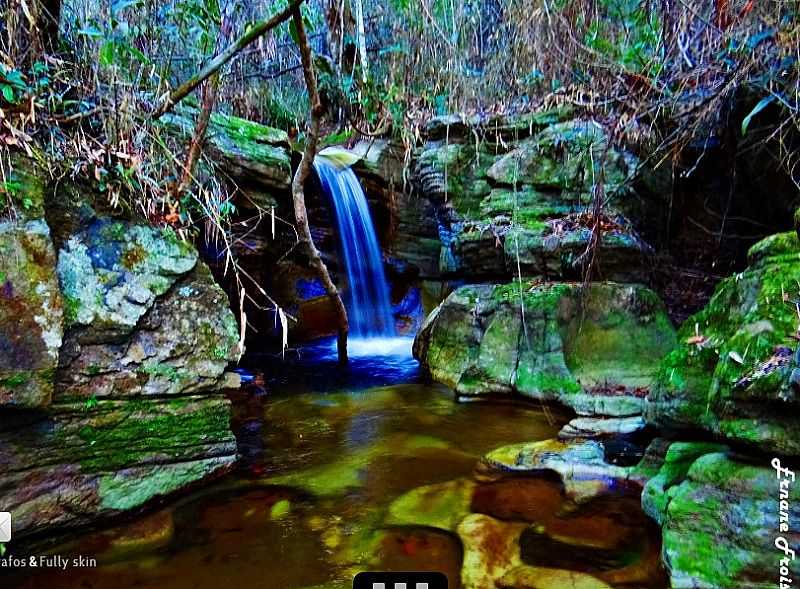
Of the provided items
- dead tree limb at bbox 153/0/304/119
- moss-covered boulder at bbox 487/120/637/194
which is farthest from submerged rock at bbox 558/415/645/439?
dead tree limb at bbox 153/0/304/119

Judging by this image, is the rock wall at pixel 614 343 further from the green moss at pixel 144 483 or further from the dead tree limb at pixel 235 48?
the dead tree limb at pixel 235 48

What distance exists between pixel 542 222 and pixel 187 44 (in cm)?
467

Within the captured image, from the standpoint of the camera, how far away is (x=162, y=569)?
223 cm

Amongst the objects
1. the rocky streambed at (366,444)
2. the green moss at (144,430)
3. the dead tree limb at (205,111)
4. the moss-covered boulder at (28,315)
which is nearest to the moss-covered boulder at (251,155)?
the dead tree limb at (205,111)

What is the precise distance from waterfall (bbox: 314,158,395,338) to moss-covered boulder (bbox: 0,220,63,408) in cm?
567

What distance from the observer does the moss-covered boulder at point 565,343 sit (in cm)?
466

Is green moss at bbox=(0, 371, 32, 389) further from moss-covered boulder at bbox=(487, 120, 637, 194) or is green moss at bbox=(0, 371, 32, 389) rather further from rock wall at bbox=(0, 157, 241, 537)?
moss-covered boulder at bbox=(487, 120, 637, 194)

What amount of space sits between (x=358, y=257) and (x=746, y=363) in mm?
6789

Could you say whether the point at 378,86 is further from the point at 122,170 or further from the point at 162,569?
the point at 162,569

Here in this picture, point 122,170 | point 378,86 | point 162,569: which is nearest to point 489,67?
point 378,86

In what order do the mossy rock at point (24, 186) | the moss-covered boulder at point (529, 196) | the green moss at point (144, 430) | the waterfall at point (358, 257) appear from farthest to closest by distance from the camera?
1. the waterfall at point (358, 257)
2. the moss-covered boulder at point (529, 196)
3. the green moss at point (144, 430)
4. the mossy rock at point (24, 186)

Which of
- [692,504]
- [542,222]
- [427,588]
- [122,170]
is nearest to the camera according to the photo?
[427,588]

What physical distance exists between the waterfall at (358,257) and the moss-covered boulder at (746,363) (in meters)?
5.96

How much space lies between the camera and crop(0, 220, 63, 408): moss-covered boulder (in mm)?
2326
